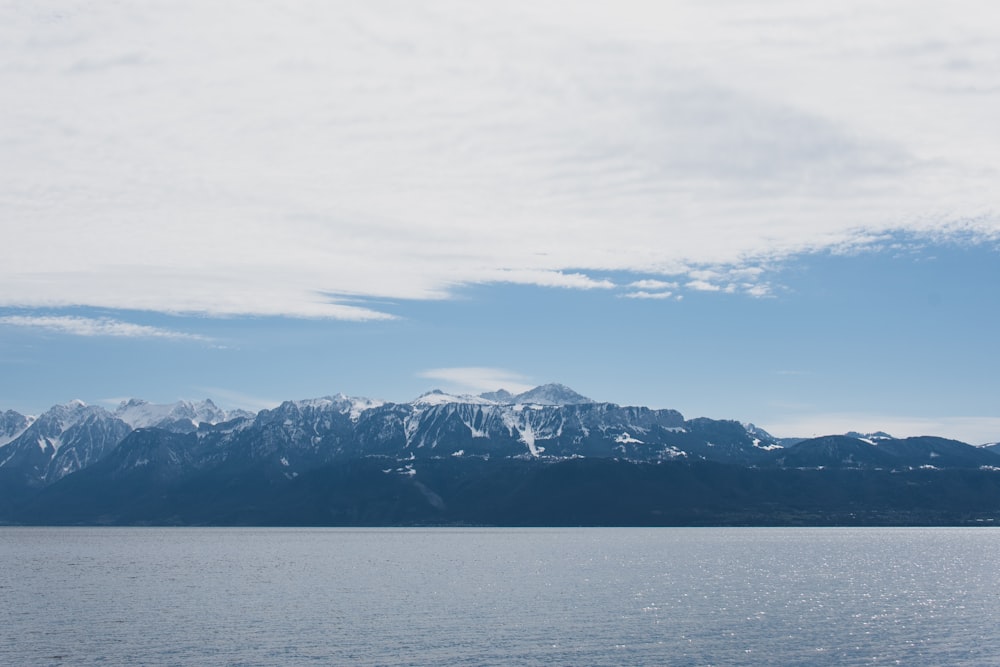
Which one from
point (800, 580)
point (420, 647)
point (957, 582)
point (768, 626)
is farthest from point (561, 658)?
point (957, 582)

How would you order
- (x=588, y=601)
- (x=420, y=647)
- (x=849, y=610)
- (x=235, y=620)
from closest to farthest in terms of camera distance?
(x=420, y=647) → (x=235, y=620) → (x=849, y=610) → (x=588, y=601)

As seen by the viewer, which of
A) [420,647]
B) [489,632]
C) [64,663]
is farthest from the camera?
[489,632]

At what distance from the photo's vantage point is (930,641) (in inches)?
4439

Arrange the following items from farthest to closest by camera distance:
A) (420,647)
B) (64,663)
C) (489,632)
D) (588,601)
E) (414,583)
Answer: (414,583) < (588,601) < (489,632) < (420,647) < (64,663)

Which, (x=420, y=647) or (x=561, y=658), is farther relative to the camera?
(x=420, y=647)

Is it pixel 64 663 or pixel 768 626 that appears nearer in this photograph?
pixel 64 663

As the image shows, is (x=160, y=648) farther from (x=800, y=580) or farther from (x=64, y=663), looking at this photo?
(x=800, y=580)

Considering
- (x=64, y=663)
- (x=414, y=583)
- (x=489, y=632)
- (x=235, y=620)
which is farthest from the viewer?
(x=414, y=583)

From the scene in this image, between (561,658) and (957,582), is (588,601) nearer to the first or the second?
(561,658)

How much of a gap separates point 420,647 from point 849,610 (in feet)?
219

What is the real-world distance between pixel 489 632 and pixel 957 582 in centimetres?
11692

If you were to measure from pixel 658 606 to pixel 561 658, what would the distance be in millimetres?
46530

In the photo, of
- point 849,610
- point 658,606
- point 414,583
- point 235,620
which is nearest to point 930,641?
point 849,610

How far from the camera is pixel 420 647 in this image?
356 feet
